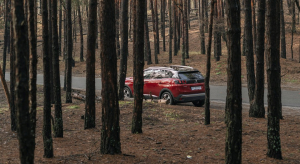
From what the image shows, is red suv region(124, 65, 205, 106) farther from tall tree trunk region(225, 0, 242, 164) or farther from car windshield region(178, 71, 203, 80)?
tall tree trunk region(225, 0, 242, 164)

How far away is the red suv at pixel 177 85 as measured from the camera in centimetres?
1522

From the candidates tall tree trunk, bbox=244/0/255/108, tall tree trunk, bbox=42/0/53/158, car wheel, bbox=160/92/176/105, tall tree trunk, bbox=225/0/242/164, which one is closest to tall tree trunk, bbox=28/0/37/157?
tall tree trunk, bbox=42/0/53/158

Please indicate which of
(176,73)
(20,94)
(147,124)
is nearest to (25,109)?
(20,94)

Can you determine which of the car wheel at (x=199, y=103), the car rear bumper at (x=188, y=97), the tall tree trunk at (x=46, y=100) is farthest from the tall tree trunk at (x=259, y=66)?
the tall tree trunk at (x=46, y=100)

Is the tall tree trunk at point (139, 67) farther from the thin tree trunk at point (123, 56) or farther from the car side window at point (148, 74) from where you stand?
the car side window at point (148, 74)

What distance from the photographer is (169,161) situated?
7.32 metres

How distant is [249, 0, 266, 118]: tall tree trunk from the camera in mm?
11125

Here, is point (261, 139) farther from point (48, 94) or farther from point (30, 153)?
point (30, 153)

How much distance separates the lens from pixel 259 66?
1130 centimetres

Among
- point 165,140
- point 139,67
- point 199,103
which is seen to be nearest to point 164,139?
point 165,140

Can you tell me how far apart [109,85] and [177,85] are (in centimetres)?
799

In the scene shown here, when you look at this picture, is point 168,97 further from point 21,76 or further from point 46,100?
point 21,76

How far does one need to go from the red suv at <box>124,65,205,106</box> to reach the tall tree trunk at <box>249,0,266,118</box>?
12.4ft

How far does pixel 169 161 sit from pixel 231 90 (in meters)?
2.25
